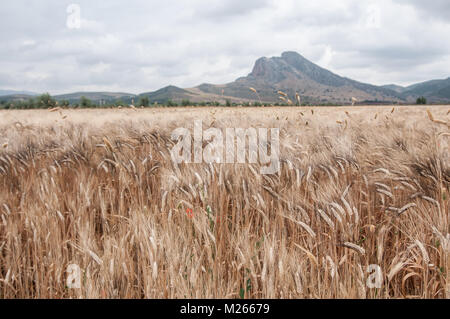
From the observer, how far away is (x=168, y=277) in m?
1.14

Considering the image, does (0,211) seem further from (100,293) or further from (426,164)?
(426,164)

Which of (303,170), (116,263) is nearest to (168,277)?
(116,263)

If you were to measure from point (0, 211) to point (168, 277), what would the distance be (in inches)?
66.3

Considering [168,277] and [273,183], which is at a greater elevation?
[273,183]

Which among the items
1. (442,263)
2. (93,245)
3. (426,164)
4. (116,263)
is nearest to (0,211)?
(93,245)

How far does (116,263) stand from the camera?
119 centimetres

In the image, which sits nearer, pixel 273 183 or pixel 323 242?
pixel 323 242

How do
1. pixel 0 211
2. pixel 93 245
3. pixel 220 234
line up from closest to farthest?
pixel 93 245, pixel 220 234, pixel 0 211

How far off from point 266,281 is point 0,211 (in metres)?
2.09
